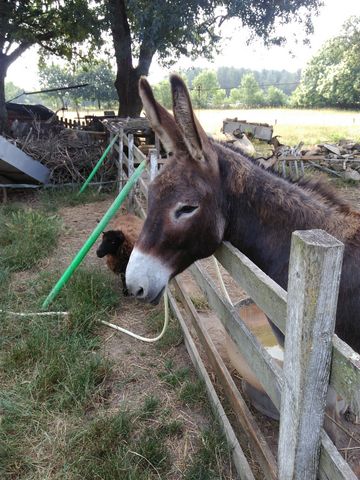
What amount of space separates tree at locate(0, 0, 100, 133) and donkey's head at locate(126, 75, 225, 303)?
1163cm

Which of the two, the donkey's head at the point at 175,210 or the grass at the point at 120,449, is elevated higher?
the donkey's head at the point at 175,210

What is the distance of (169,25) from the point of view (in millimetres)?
9945

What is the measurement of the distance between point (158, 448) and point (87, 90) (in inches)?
3397

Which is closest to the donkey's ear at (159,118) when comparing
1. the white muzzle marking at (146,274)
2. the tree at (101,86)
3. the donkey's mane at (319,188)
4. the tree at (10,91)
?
the donkey's mane at (319,188)

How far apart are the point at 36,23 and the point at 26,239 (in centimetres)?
1282

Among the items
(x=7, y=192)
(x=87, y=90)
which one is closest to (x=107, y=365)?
(x=7, y=192)

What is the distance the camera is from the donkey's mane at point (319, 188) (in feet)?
6.77

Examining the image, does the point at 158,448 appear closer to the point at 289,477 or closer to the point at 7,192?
the point at 289,477

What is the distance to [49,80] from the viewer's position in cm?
9981

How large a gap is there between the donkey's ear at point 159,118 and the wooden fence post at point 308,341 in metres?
1.03

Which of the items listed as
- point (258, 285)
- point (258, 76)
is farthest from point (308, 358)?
point (258, 76)

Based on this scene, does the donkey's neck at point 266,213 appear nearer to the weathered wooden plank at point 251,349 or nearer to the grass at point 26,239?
the weathered wooden plank at point 251,349

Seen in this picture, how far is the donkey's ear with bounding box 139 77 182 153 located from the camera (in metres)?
1.86

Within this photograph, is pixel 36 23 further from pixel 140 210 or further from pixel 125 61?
pixel 140 210
